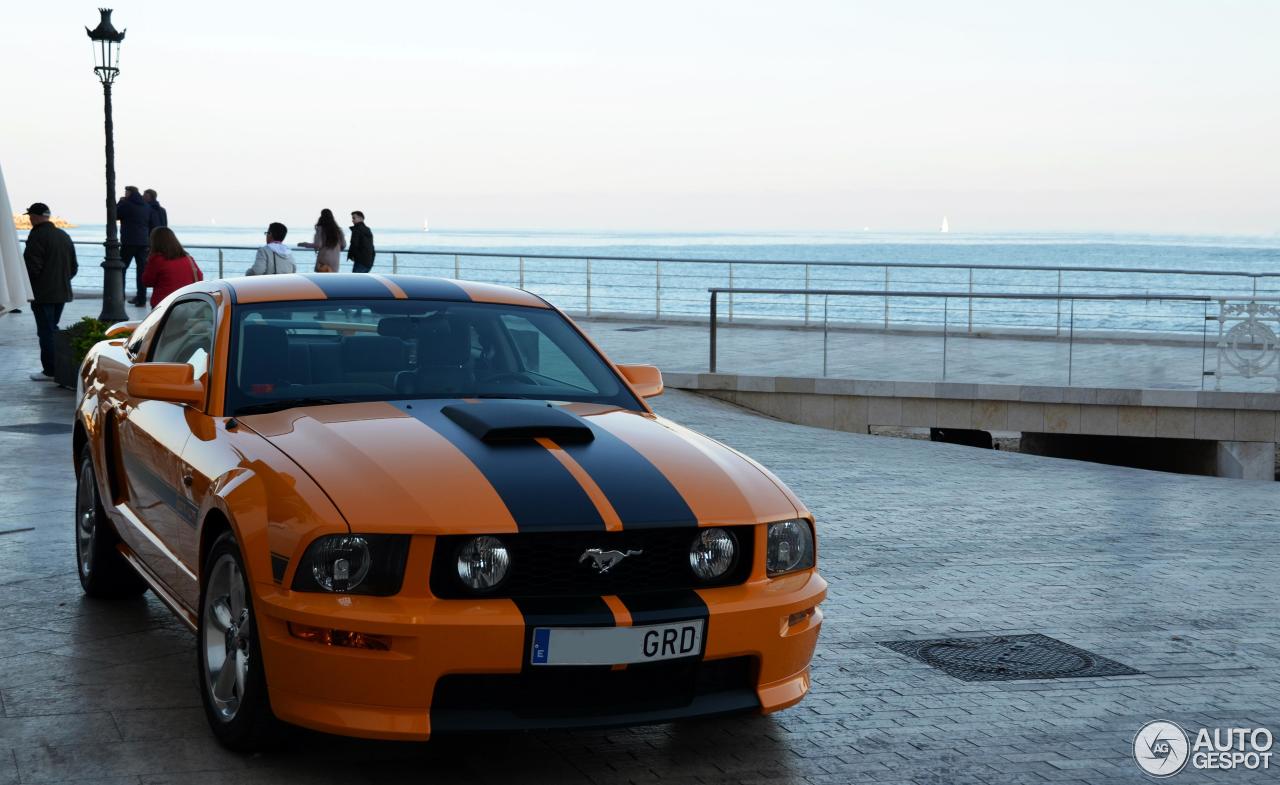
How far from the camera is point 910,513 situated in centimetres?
980

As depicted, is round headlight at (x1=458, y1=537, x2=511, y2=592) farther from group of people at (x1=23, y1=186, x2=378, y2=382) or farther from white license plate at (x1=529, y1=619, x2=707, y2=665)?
group of people at (x1=23, y1=186, x2=378, y2=382)

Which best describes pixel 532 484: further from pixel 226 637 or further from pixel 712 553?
pixel 226 637

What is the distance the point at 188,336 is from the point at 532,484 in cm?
218

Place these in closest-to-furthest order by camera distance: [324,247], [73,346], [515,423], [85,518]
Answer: [515,423], [85,518], [73,346], [324,247]

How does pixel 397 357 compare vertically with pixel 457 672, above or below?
above

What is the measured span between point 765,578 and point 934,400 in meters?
12.6

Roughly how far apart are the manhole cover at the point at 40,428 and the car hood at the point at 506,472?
8.06 m

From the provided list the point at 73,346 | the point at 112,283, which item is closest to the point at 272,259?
the point at 73,346

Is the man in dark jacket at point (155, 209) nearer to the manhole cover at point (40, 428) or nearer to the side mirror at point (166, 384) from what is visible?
the manhole cover at point (40, 428)

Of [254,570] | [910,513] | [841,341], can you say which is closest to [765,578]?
[254,570]

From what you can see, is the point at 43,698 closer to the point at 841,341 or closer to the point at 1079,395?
the point at 1079,395

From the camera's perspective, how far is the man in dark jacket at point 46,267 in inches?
611

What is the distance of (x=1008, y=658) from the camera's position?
6008mm

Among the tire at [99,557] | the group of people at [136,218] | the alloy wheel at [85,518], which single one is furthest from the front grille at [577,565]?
the group of people at [136,218]
